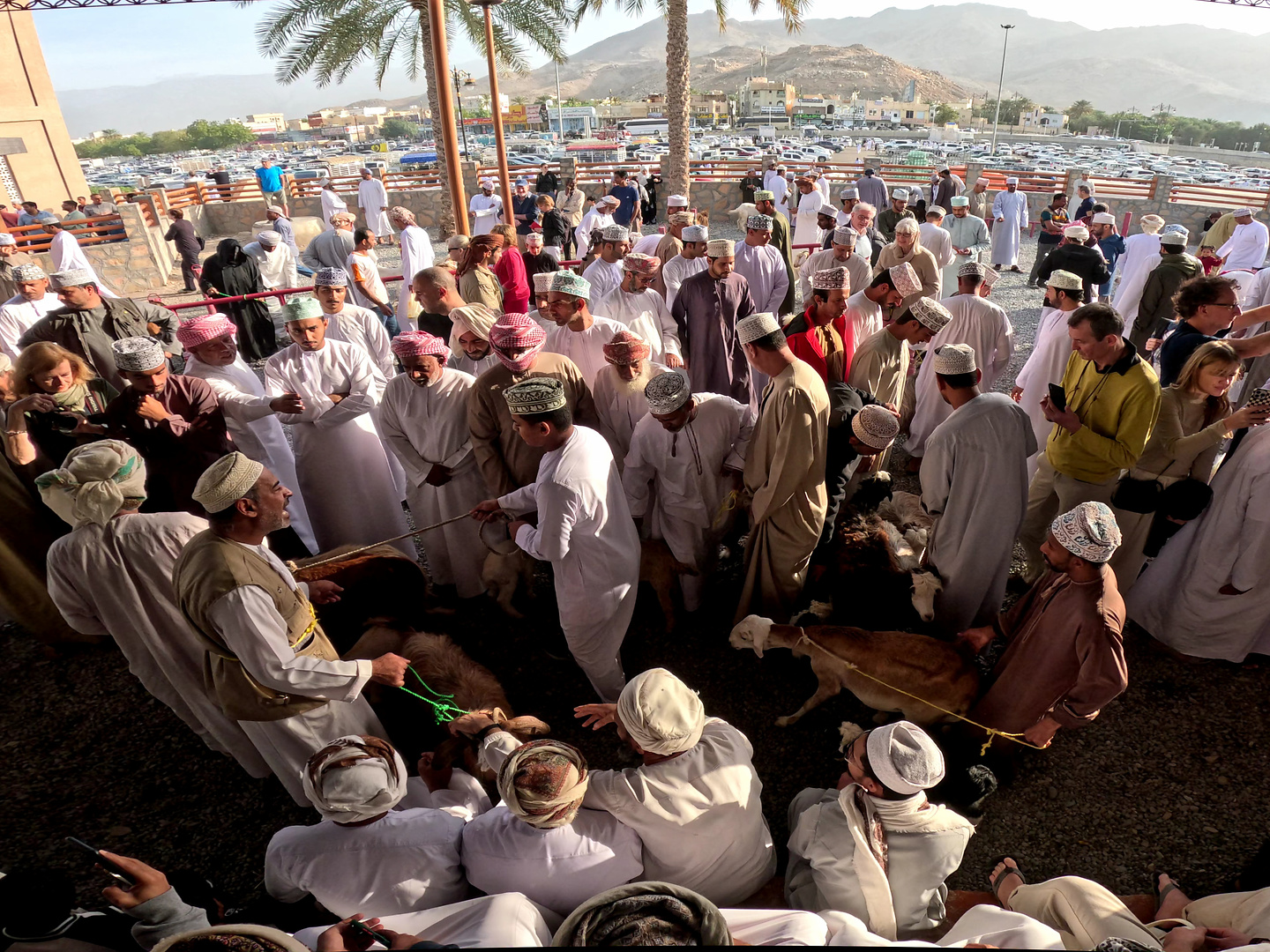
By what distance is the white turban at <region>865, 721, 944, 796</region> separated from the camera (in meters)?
2.02

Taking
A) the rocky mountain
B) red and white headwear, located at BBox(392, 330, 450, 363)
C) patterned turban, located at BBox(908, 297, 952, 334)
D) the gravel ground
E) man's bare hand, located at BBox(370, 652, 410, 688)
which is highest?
the rocky mountain

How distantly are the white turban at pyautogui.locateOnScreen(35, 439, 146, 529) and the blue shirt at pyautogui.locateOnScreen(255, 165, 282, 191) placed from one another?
1777 centimetres

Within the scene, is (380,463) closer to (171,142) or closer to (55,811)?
(55,811)

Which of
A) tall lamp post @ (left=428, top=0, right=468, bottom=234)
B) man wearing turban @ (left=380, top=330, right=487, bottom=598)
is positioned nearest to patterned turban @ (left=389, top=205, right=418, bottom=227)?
tall lamp post @ (left=428, top=0, right=468, bottom=234)

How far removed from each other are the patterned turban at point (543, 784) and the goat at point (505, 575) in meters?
2.25

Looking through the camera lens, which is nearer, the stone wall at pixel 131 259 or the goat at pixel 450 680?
the goat at pixel 450 680

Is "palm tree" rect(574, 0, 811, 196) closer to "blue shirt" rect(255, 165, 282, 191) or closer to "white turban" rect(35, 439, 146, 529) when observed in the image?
"blue shirt" rect(255, 165, 282, 191)

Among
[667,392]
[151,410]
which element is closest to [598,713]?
[667,392]

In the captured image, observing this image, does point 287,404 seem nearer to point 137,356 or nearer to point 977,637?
point 137,356

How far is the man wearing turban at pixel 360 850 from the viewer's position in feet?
6.80

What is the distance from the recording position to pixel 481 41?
18.5m

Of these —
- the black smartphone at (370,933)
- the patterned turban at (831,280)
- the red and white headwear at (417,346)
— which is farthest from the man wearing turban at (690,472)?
the black smartphone at (370,933)

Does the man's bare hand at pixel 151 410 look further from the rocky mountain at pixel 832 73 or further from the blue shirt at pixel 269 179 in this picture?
the rocky mountain at pixel 832 73

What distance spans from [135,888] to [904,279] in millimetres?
5398
